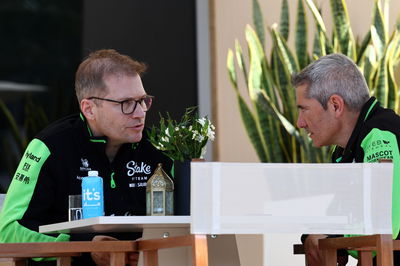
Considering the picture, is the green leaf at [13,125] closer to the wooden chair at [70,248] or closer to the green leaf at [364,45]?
the green leaf at [364,45]

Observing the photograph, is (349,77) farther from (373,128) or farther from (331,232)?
(331,232)

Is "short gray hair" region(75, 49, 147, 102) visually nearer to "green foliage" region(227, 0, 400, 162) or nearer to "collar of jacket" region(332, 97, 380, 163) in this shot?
"collar of jacket" region(332, 97, 380, 163)

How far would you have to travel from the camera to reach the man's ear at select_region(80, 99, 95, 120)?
309 cm

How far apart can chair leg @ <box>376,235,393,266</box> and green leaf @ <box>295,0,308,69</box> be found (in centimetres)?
333

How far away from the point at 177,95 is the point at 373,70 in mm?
1812

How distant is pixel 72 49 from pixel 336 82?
3578 millimetres

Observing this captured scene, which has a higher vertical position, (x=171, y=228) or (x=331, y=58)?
(x=331, y=58)

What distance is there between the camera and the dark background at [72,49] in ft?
19.9

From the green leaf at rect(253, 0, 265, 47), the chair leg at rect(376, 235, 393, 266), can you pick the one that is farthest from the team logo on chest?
the green leaf at rect(253, 0, 265, 47)

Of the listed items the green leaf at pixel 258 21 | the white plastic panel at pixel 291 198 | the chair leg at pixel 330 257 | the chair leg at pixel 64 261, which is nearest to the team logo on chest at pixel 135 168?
the chair leg at pixel 64 261

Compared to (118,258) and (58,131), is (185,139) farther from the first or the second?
(58,131)

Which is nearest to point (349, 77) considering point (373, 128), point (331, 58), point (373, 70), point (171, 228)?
point (331, 58)

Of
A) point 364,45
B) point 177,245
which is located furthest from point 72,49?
point 177,245

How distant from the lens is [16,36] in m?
6.15
